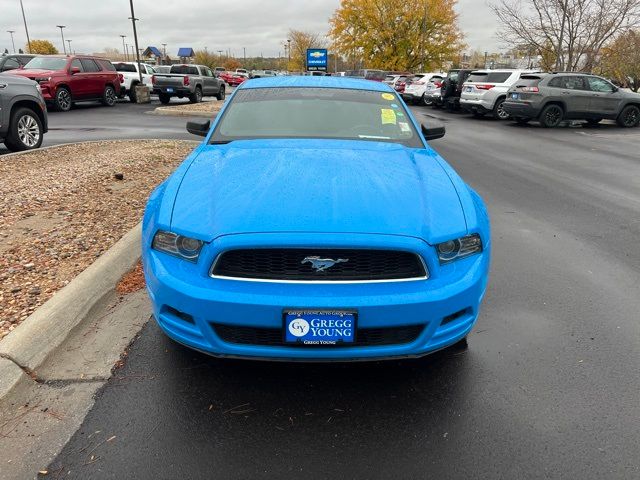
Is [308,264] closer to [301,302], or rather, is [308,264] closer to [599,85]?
[301,302]

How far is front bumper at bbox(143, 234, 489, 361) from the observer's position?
7.54ft

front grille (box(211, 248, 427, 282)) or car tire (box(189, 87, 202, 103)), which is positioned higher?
front grille (box(211, 248, 427, 282))

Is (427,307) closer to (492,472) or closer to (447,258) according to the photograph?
(447,258)

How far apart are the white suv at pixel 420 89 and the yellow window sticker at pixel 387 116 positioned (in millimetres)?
22544

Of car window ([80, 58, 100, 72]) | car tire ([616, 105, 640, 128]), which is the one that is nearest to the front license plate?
car tire ([616, 105, 640, 128])

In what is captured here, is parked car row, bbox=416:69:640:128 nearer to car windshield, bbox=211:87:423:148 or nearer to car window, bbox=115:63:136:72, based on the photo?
car windshield, bbox=211:87:423:148

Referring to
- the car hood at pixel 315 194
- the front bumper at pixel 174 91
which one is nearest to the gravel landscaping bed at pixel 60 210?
the car hood at pixel 315 194

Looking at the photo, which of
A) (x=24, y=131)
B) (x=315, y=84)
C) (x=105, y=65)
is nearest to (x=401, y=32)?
(x=105, y=65)

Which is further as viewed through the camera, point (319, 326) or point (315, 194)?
point (315, 194)

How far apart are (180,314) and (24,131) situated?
27.5ft

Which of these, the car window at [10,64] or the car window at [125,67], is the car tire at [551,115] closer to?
the car window at [125,67]

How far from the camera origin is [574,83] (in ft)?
52.9

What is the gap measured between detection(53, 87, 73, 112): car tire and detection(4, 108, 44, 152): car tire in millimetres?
10063

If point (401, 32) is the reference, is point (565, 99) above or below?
below
